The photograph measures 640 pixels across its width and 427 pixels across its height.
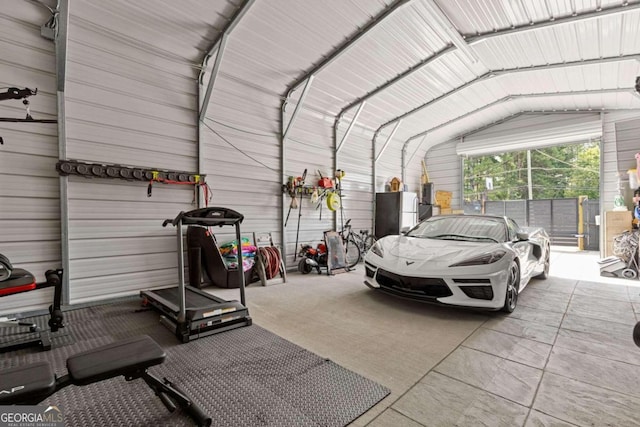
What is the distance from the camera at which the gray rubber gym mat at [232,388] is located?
1.57m

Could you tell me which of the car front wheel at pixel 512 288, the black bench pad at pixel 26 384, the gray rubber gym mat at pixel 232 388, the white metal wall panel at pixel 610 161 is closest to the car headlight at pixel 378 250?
the car front wheel at pixel 512 288

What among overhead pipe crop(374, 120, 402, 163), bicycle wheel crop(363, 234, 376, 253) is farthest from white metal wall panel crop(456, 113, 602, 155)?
bicycle wheel crop(363, 234, 376, 253)

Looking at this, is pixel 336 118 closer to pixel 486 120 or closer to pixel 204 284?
pixel 204 284

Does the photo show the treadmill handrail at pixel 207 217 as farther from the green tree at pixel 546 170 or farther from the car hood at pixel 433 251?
the green tree at pixel 546 170

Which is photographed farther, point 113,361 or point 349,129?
point 349,129

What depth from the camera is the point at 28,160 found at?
3.32m

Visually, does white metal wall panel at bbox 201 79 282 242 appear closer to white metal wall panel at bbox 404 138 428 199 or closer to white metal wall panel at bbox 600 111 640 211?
white metal wall panel at bbox 404 138 428 199

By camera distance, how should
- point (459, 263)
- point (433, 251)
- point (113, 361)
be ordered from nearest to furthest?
point (113, 361) → point (459, 263) → point (433, 251)

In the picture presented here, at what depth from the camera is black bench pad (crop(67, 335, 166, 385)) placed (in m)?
1.25

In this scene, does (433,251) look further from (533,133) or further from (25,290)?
(533,133)

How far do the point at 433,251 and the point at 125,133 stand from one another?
434cm

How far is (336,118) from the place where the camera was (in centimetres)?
678

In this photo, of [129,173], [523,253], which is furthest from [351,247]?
[129,173]

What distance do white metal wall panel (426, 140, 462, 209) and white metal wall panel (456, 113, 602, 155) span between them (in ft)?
1.27
